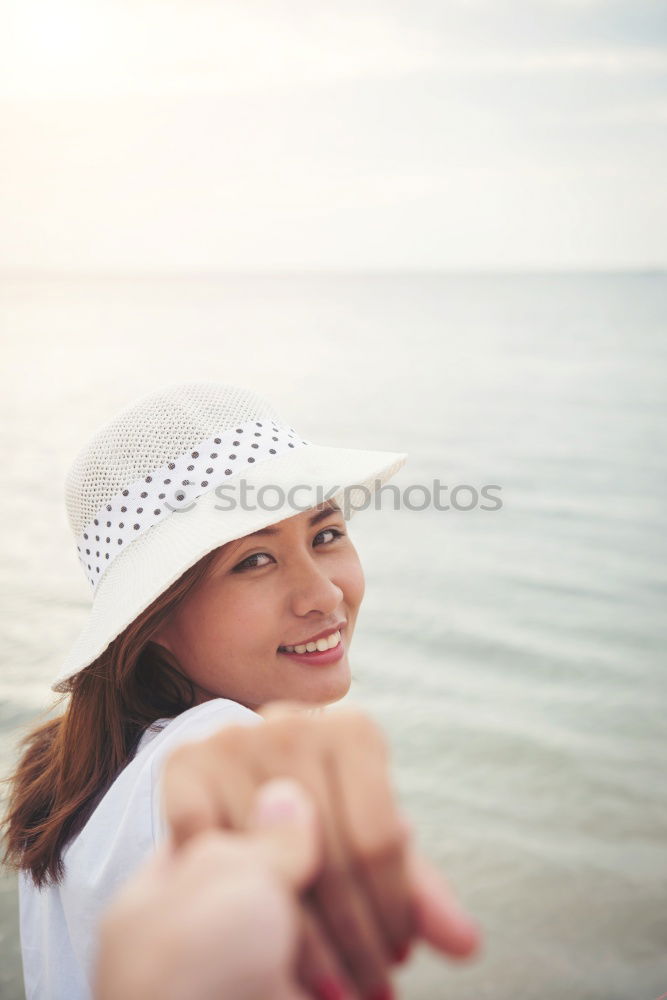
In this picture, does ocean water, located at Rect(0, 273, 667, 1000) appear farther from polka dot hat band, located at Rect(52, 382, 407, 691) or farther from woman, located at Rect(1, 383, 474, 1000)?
polka dot hat band, located at Rect(52, 382, 407, 691)

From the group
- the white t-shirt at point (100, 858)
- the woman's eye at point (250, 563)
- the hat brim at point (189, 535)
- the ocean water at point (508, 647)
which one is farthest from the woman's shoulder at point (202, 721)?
the ocean water at point (508, 647)

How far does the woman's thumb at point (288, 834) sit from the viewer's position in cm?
52

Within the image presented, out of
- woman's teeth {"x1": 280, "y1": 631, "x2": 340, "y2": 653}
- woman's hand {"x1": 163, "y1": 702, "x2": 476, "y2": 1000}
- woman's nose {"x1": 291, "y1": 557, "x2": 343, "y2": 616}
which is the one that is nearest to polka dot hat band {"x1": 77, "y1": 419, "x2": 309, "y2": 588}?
woman's nose {"x1": 291, "y1": 557, "x2": 343, "y2": 616}

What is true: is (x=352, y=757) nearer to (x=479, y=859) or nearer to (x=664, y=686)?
(x=479, y=859)

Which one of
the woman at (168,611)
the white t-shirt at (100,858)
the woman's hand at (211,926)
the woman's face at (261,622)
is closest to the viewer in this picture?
the woman's hand at (211,926)

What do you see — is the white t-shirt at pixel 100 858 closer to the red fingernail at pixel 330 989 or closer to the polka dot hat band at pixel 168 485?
the polka dot hat band at pixel 168 485

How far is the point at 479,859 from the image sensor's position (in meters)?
3.68

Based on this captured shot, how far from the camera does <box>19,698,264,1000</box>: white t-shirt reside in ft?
4.39

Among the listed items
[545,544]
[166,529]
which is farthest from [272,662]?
[545,544]

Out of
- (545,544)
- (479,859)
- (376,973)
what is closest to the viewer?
(376,973)

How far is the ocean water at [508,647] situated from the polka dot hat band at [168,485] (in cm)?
181

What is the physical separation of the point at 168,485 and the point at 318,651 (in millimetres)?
428

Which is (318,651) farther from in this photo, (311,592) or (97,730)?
(97,730)

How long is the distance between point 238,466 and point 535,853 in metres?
2.64
